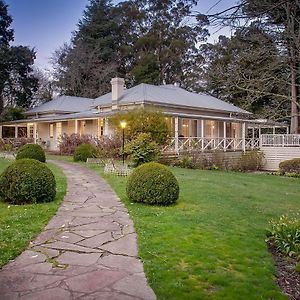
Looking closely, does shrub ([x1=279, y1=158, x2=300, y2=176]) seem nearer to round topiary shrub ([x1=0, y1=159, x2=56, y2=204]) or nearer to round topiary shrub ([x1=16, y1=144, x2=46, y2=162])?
round topiary shrub ([x1=16, y1=144, x2=46, y2=162])

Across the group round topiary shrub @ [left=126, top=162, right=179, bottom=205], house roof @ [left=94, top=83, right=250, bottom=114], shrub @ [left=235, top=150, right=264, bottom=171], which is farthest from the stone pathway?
house roof @ [left=94, top=83, right=250, bottom=114]

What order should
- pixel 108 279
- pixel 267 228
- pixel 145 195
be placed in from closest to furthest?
pixel 108 279
pixel 267 228
pixel 145 195

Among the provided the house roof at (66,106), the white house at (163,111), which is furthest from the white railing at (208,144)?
the house roof at (66,106)

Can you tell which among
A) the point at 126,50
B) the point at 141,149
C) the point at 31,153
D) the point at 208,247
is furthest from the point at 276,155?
the point at 126,50

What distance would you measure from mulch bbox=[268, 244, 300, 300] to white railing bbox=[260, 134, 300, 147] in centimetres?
2106

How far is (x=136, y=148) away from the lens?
1630 cm

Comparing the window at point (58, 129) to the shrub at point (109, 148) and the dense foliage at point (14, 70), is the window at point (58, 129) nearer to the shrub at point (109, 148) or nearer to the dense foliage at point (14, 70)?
the shrub at point (109, 148)

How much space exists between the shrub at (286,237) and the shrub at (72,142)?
61.1 ft

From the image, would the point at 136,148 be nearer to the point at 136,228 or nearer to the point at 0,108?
the point at 136,228

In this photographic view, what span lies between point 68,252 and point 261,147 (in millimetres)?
23745

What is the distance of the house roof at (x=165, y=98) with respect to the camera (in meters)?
25.4

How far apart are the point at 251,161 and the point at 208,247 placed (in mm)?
20293

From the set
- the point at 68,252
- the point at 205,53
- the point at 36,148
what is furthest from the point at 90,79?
the point at 68,252

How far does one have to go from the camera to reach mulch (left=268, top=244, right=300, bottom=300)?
4195 millimetres
